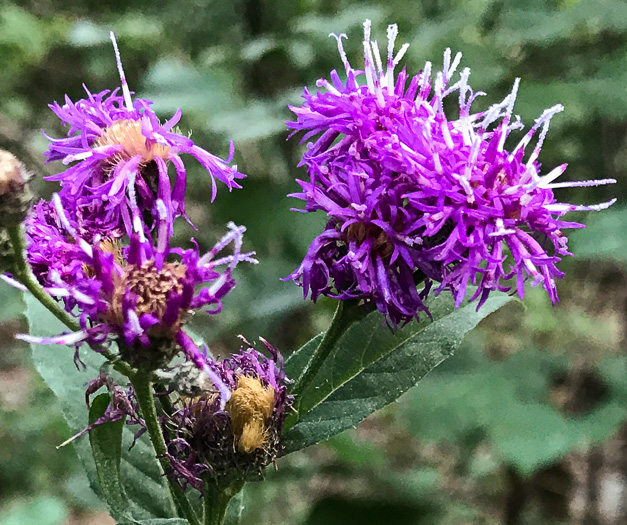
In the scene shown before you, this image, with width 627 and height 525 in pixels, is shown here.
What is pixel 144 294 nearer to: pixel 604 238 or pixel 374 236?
pixel 374 236

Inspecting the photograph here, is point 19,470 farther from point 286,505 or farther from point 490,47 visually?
point 490,47

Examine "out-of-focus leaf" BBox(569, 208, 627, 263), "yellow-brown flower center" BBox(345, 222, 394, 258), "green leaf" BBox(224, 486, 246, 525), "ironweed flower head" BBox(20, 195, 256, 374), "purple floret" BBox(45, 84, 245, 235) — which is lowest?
"out-of-focus leaf" BBox(569, 208, 627, 263)

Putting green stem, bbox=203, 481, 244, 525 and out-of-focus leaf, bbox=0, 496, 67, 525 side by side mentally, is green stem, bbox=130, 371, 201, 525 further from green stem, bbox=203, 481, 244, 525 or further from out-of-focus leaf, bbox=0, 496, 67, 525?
out-of-focus leaf, bbox=0, 496, 67, 525

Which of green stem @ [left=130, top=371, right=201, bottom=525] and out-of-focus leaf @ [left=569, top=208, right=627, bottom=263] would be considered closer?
green stem @ [left=130, top=371, right=201, bottom=525]

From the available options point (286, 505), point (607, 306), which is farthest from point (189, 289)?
point (607, 306)

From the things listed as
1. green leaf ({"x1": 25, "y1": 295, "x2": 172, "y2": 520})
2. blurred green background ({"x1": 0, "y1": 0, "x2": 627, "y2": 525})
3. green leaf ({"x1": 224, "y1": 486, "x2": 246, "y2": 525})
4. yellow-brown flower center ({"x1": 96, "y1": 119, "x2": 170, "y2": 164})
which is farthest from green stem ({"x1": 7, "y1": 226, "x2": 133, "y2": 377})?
blurred green background ({"x1": 0, "y1": 0, "x2": 627, "y2": 525})

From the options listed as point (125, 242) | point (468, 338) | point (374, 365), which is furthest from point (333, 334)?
point (468, 338)
